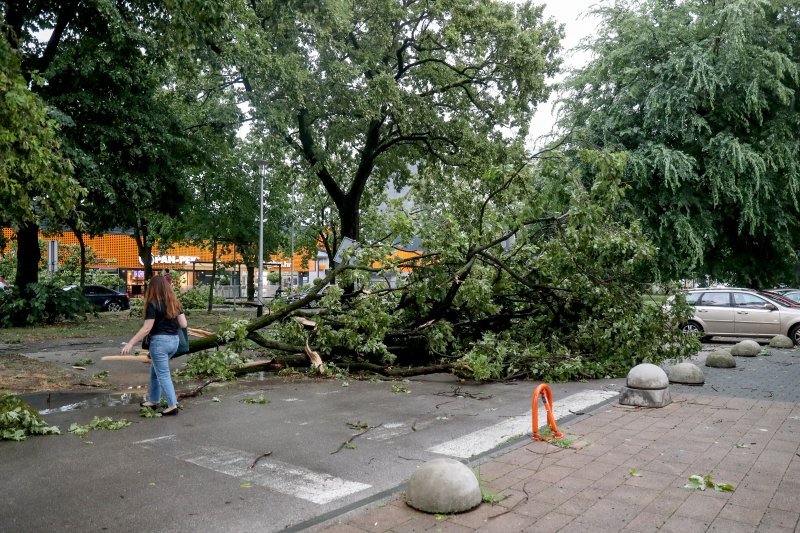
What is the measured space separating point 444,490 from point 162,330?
474 centimetres

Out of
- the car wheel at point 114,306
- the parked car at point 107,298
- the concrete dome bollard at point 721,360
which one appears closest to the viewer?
the concrete dome bollard at point 721,360

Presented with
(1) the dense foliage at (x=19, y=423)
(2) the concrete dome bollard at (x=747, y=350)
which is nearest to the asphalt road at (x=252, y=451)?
(1) the dense foliage at (x=19, y=423)

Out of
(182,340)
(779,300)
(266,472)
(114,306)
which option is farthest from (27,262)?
(779,300)

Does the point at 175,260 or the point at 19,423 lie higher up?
the point at 175,260

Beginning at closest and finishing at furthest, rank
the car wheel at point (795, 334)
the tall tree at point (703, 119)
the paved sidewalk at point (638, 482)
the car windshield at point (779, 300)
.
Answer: the paved sidewalk at point (638, 482)
the car wheel at point (795, 334)
the car windshield at point (779, 300)
the tall tree at point (703, 119)

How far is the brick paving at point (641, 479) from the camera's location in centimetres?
413

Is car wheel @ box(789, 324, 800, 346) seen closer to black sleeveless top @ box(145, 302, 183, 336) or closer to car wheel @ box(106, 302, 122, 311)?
black sleeveless top @ box(145, 302, 183, 336)

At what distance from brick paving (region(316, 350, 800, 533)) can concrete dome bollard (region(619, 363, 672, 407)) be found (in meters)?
0.19

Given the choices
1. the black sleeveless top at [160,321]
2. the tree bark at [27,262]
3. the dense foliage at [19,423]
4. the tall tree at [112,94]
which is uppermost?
the tall tree at [112,94]

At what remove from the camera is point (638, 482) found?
4.96 meters

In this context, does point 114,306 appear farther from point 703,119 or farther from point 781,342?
point 781,342

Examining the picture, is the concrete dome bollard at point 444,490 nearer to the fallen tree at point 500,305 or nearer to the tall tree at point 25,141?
the fallen tree at point 500,305

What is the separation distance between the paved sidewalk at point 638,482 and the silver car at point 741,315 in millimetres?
10892

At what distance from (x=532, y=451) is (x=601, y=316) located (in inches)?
236
